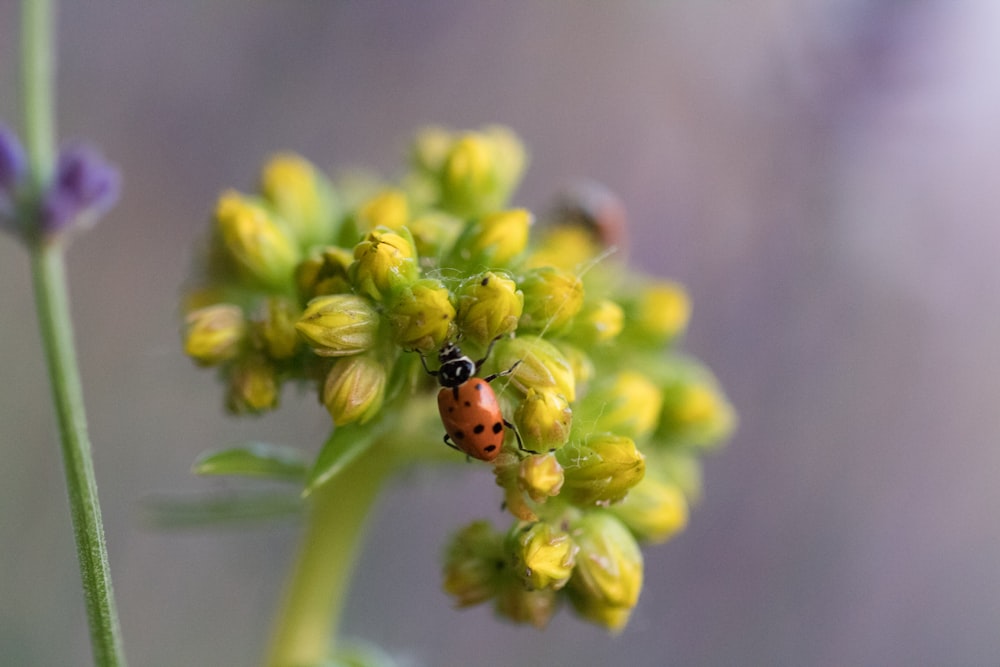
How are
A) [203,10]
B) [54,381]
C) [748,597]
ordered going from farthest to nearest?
[203,10]
[748,597]
[54,381]

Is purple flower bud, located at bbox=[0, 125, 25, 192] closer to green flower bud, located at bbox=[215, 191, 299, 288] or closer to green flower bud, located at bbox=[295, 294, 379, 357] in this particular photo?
green flower bud, located at bbox=[215, 191, 299, 288]

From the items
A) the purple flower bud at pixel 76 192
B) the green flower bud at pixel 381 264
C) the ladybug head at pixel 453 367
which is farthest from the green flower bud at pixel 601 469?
the purple flower bud at pixel 76 192

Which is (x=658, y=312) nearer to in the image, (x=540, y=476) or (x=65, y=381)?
(x=540, y=476)

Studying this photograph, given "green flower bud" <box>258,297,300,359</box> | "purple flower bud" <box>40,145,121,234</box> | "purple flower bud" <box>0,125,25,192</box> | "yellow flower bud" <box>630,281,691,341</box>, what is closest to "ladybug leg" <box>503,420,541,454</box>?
"green flower bud" <box>258,297,300,359</box>

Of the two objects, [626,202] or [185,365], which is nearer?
[185,365]

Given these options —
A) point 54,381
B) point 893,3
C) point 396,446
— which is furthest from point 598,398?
point 893,3

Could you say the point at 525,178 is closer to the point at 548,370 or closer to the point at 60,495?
the point at 60,495
